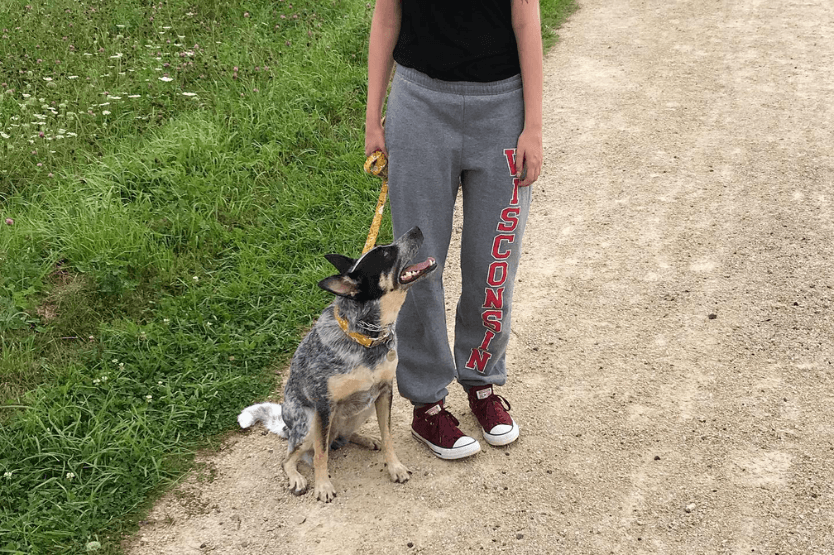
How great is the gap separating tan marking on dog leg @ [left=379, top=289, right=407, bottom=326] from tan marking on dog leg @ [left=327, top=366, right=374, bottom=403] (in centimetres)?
23

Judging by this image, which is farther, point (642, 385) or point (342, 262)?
point (642, 385)

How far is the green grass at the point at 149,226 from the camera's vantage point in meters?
3.93

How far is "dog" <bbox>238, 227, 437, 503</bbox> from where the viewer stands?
329 centimetres

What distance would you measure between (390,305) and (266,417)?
116 cm

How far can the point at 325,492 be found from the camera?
144 inches

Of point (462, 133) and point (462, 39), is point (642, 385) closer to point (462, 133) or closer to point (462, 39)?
point (462, 133)

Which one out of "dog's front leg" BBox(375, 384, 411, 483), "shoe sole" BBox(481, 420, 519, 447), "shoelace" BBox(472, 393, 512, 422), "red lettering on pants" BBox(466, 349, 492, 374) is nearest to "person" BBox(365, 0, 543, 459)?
"red lettering on pants" BBox(466, 349, 492, 374)

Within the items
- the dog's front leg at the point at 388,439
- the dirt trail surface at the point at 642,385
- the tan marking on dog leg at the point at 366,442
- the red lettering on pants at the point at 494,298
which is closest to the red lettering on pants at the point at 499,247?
the red lettering on pants at the point at 494,298

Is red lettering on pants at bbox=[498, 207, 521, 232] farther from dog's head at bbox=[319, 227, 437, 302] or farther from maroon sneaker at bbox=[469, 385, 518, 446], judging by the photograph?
maroon sneaker at bbox=[469, 385, 518, 446]

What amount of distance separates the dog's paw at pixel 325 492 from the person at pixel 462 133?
743 mm

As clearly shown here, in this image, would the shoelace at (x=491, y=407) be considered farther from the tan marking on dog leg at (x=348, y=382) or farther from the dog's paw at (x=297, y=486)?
the dog's paw at (x=297, y=486)

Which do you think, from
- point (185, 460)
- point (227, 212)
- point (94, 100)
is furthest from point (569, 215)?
point (94, 100)

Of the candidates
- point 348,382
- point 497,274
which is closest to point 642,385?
point 497,274

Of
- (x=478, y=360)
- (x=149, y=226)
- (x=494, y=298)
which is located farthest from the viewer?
(x=149, y=226)
